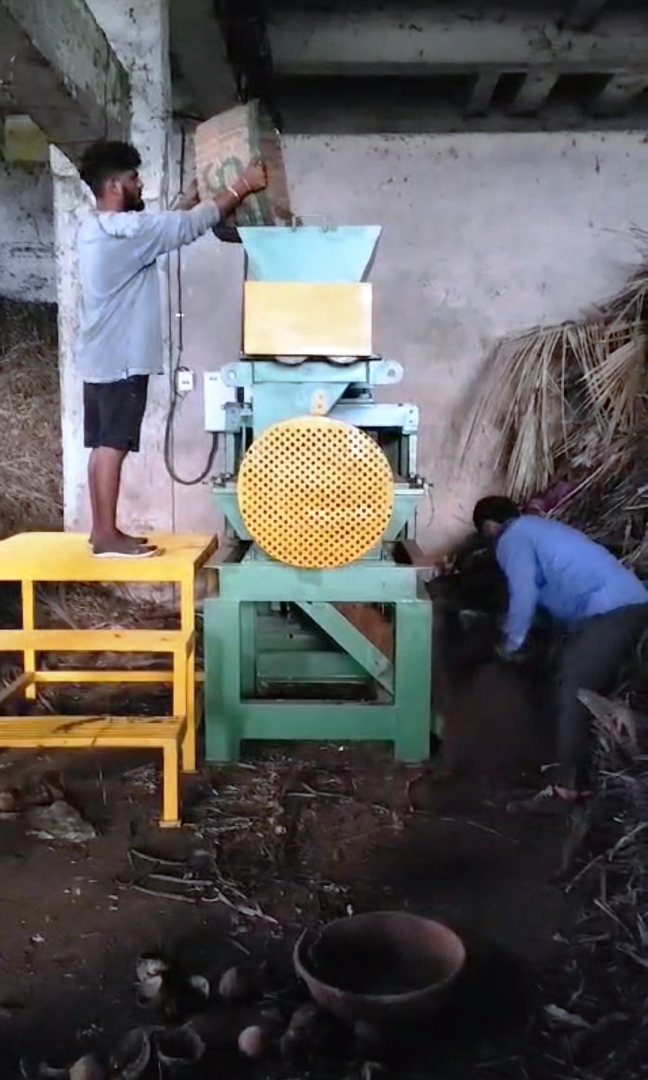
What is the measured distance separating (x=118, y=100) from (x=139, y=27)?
435 mm

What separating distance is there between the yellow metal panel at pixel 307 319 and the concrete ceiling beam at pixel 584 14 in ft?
7.79

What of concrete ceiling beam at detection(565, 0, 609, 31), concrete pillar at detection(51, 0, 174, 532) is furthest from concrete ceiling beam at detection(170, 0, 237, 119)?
concrete ceiling beam at detection(565, 0, 609, 31)

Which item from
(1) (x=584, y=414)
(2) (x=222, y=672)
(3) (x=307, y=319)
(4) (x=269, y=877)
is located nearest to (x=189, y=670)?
(2) (x=222, y=672)

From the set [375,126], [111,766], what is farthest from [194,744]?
[375,126]

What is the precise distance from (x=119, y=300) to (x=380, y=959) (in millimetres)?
2015

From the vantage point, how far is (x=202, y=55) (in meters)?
4.93

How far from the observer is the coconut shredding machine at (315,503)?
9.66ft

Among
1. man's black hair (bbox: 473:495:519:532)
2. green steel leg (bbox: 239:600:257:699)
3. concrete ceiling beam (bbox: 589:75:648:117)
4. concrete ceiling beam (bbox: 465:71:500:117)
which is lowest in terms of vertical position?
green steel leg (bbox: 239:600:257:699)

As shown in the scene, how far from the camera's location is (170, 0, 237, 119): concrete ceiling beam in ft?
14.7

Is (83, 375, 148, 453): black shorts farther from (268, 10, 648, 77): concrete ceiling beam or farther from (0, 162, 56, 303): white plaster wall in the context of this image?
(0, 162, 56, 303): white plaster wall

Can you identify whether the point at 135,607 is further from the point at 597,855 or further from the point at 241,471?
the point at 597,855

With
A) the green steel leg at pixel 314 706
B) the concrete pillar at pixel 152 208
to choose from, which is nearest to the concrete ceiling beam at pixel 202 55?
the concrete pillar at pixel 152 208

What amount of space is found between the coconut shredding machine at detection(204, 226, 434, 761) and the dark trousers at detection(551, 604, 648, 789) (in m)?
0.43

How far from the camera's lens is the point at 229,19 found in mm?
4305
